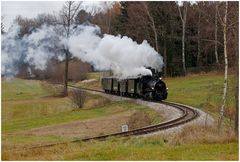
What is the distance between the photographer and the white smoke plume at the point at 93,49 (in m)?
34.2

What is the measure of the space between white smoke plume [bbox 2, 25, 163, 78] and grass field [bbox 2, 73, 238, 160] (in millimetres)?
2994

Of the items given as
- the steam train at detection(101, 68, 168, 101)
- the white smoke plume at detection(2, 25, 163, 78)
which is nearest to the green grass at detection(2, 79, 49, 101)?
the white smoke plume at detection(2, 25, 163, 78)

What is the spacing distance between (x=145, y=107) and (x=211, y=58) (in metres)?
29.9

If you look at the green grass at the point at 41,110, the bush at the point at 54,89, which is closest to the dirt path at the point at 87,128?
the green grass at the point at 41,110

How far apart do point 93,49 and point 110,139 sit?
59.3ft

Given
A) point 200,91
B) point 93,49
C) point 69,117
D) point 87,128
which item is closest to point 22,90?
point 93,49

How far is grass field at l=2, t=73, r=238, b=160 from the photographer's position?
13.0m

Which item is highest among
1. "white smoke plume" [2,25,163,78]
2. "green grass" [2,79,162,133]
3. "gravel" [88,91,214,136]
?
"white smoke plume" [2,25,163,78]

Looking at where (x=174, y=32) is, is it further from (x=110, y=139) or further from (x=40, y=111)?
(x=110, y=139)

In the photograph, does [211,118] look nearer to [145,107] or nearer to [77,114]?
[145,107]

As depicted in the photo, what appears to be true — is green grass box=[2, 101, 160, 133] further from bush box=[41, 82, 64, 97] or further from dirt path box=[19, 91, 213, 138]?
bush box=[41, 82, 64, 97]

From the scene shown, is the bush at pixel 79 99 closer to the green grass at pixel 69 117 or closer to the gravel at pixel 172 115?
the green grass at pixel 69 117

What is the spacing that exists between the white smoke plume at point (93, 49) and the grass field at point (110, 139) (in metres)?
2.99

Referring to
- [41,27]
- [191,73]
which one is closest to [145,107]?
[41,27]
